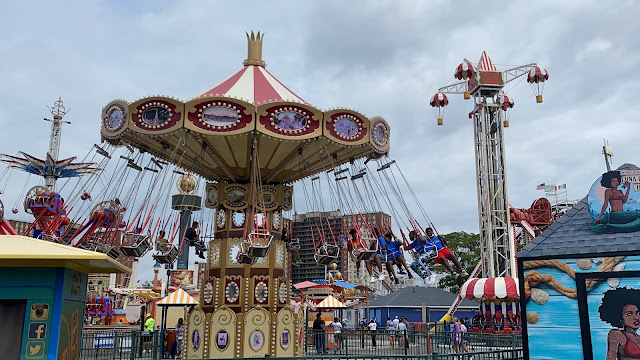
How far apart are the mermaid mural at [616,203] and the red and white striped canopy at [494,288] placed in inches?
586

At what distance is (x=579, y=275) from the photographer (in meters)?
8.58

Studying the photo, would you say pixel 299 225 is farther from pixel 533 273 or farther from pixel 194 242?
pixel 533 273

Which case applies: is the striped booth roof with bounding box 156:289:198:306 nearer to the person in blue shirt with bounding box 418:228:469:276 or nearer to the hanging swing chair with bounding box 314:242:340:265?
the hanging swing chair with bounding box 314:242:340:265

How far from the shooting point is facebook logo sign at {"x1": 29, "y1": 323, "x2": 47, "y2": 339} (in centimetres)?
674

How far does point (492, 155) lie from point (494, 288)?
729 cm

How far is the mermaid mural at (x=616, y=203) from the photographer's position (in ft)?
27.9

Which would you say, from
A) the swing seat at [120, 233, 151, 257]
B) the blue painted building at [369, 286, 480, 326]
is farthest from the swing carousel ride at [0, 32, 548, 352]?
the blue painted building at [369, 286, 480, 326]

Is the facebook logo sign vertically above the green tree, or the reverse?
the green tree

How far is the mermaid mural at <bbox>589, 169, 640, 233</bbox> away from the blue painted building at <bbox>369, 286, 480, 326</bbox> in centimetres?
3148

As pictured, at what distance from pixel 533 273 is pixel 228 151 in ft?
26.1

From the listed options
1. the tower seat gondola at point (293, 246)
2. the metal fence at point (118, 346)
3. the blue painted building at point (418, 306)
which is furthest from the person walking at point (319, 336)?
the blue painted building at point (418, 306)

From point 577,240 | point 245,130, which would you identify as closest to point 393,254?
point 245,130

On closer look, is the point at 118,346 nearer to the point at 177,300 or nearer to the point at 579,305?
the point at 177,300

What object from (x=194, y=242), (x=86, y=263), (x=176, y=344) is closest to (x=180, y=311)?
(x=176, y=344)
